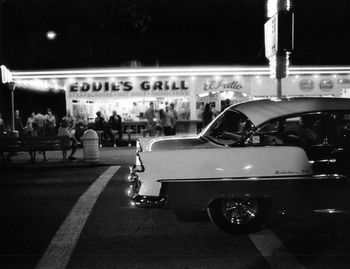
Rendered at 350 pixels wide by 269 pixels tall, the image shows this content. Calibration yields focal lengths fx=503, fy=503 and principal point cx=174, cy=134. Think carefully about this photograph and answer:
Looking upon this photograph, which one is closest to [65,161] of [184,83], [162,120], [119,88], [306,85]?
[162,120]

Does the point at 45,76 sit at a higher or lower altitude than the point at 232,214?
higher

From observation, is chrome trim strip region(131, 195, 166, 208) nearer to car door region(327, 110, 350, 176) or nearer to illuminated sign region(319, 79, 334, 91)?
car door region(327, 110, 350, 176)

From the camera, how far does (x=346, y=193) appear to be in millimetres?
6250

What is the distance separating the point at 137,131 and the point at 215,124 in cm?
1489

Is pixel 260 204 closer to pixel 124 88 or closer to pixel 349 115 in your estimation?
pixel 349 115

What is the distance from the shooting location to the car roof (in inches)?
260

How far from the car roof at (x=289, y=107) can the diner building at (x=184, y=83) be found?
47.5 feet

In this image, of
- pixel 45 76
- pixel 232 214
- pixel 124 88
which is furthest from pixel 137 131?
pixel 232 214

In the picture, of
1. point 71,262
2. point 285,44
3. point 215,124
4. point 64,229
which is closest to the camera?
point 71,262

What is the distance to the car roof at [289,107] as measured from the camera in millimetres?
6613

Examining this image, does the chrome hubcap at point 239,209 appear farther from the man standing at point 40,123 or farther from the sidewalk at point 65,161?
the man standing at point 40,123

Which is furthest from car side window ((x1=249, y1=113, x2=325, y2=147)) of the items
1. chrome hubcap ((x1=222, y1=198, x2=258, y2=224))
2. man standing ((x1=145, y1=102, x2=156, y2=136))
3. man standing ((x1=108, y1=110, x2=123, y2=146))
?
man standing ((x1=108, y1=110, x2=123, y2=146))

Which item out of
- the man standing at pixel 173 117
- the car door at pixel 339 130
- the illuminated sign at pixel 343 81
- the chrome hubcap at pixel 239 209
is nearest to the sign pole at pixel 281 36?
the car door at pixel 339 130

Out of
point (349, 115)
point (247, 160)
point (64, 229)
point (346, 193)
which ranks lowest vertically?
point (64, 229)
